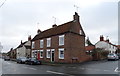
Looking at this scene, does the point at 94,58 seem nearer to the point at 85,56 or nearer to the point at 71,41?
→ the point at 85,56

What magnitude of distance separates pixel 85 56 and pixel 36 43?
14.5 metres

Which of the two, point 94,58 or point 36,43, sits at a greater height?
point 36,43

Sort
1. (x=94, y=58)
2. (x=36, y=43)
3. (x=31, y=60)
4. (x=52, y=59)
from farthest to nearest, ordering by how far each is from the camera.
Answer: (x=36, y=43) < (x=94, y=58) < (x=52, y=59) < (x=31, y=60)

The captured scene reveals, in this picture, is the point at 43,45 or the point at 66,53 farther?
the point at 43,45

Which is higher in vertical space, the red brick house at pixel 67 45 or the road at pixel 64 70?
the red brick house at pixel 67 45

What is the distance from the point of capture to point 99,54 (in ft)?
125

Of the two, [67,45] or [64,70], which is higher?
[67,45]

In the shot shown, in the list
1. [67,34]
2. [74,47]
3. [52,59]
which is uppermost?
[67,34]

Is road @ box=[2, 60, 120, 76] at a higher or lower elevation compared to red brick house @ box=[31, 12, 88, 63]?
lower

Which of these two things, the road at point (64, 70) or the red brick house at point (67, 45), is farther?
the red brick house at point (67, 45)

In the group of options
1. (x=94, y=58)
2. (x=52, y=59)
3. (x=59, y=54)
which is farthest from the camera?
Result: (x=94, y=58)

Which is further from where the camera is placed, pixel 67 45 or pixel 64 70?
Answer: pixel 67 45

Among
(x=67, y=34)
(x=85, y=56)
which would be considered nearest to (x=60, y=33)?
(x=67, y=34)

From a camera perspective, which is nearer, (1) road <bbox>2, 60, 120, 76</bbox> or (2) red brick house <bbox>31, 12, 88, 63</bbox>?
(1) road <bbox>2, 60, 120, 76</bbox>
